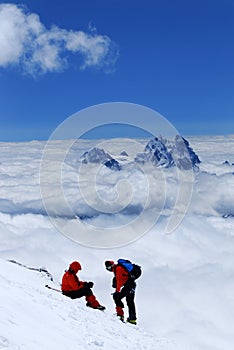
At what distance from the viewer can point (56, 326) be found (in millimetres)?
13258

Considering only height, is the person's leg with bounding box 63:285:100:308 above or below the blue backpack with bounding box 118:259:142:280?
below

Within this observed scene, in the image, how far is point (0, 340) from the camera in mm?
9750

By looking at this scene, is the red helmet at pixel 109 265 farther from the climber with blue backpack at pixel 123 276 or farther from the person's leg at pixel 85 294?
the person's leg at pixel 85 294

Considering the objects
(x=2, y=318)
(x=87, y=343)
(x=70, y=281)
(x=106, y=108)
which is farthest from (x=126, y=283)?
(x=106, y=108)

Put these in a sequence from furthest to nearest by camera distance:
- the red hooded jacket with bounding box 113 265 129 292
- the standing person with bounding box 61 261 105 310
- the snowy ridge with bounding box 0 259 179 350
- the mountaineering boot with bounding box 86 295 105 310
Result: the mountaineering boot with bounding box 86 295 105 310 → the standing person with bounding box 61 261 105 310 → the red hooded jacket with bounding box 113 265 129 292 → the snowy ridge with bounding box 0 259 179 350

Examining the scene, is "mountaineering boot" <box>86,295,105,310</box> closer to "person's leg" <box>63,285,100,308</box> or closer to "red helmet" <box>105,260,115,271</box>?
"person's leg" <box>63,285,100,308</box>

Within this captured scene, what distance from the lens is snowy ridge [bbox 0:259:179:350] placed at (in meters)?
10.9

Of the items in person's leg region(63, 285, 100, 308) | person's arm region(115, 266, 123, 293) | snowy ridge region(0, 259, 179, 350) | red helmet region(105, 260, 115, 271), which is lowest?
snowy ridge region(0, 259, 179, 350)

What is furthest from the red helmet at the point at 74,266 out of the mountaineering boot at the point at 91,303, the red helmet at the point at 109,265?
the mountaineering boot at the point at 91,303

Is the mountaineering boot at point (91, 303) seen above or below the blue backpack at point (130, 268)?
below

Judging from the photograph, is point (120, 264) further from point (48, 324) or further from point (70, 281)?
point (48, 324)

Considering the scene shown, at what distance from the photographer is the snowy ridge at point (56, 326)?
430 inches

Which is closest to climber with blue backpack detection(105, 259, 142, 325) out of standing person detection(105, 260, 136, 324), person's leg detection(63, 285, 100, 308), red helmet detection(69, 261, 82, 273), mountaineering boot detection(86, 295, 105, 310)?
standing person detection(105, 260, 136, 324)

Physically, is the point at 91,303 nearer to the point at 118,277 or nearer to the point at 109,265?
the point at 118,277
